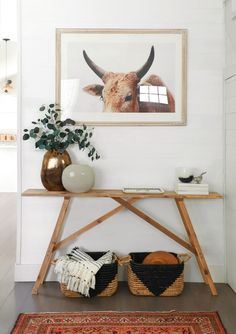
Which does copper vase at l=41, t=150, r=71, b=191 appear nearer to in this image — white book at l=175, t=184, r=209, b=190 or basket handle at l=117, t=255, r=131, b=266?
basket handle at l=117, t=255, r=131, b=266

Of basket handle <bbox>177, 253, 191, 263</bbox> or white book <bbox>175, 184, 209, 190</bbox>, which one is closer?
white book <bbox>175, 184, 209, 190</bbox>

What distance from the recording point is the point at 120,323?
246 cm

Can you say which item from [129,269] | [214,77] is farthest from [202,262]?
[214,77]

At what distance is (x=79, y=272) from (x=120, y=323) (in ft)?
1.70

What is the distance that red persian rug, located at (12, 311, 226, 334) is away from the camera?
2.37 m

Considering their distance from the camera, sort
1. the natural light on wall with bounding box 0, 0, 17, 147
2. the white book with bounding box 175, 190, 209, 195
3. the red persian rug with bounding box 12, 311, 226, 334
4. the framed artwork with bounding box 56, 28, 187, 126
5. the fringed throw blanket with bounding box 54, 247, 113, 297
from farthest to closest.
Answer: the natural light on wall with bounding box 0, 0, 17, 147 → the framed artwork with bounding box 56, 28, 187, 126 → the white book with bounding box 175, 190, 209, 195 → the fringed throw blanket with bounding box 54, 247, 113, 297 → the red persian rug with bounding box 12, 311, 226, 334

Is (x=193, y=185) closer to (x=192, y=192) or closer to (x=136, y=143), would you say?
(x=192, y=192)

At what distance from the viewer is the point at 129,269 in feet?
9.78

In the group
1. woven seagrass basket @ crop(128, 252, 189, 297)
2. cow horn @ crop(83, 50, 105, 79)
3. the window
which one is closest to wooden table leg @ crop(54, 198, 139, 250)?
woven seagrass basket @ crop(128, 252, 189, 297)

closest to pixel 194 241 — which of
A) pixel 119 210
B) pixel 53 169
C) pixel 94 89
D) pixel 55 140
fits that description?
pixel 119 210

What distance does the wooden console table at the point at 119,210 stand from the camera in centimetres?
291

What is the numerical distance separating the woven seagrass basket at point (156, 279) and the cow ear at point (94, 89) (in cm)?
131

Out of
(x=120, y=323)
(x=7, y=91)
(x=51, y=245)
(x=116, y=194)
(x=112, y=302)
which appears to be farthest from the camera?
(x=7, y=91)

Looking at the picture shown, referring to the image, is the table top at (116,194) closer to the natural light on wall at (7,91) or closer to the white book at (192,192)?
the white book at (192,192)
